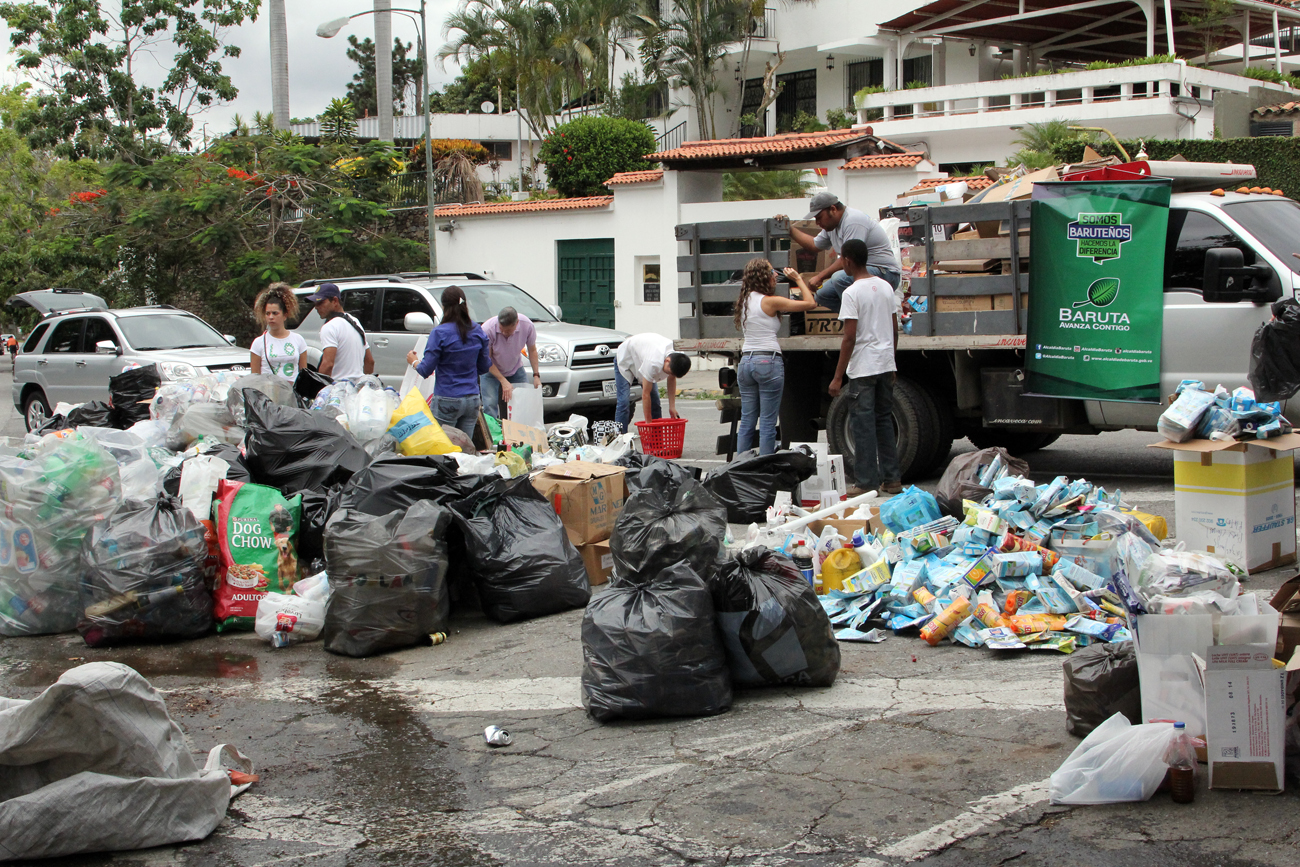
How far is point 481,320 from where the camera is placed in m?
12.7

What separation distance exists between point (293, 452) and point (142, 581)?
118 cm

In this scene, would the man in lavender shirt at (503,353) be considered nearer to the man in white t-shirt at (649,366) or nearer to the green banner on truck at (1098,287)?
the man in white t-shirt at (649,366)

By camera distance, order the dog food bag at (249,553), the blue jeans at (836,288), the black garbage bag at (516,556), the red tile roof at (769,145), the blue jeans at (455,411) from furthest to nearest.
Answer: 1. the red tile roof at (769,145)
2. the blue jeans at (455,411)
3. the blue jeans at (836,288)
4. the dog food bag at (249,553)
5. the black garbage bag at (516,556)

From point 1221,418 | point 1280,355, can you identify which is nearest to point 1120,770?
point 1221,418

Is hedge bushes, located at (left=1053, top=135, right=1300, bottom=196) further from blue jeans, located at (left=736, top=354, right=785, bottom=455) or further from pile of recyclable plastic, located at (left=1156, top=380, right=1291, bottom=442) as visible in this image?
pile of recyclable plastic, located at (left=1156, top=380, right=1291, bottom=442)

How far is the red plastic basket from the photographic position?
9.30 meters

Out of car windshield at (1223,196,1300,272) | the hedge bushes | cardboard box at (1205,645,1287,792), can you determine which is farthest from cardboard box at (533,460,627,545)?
the hedge bushes

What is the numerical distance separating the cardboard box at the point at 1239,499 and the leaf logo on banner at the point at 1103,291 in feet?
6.54

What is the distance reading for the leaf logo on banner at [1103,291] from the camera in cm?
757

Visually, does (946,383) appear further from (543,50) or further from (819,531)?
(543,50)

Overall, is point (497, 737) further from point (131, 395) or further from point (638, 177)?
point (638, 177)

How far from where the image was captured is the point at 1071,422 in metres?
7.98

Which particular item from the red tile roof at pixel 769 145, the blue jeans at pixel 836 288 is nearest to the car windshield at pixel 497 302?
the blue jeans at pixel 836 288

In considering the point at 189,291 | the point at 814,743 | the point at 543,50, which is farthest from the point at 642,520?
the point at 543,50
